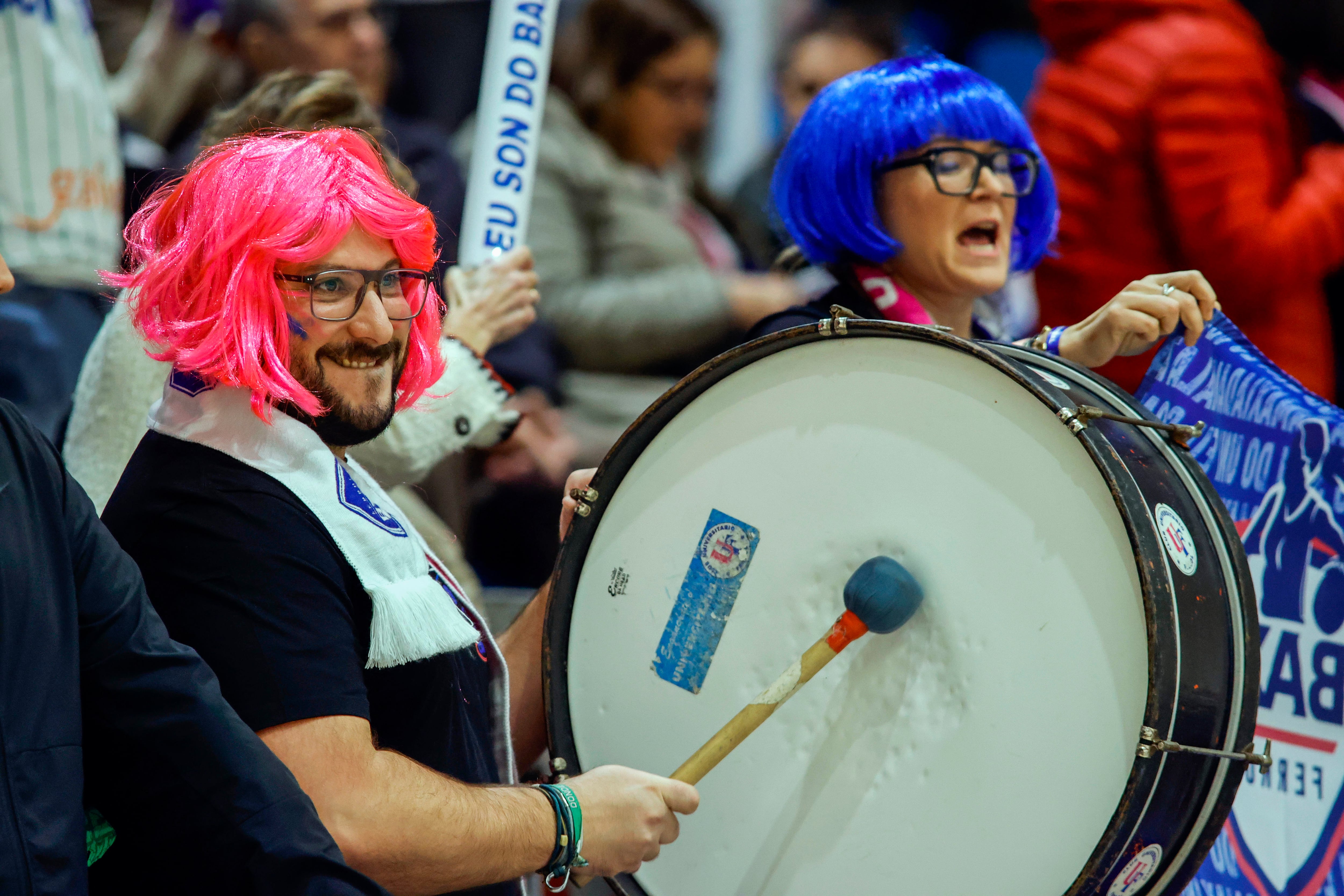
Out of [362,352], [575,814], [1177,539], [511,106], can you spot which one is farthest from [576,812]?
[511,106]

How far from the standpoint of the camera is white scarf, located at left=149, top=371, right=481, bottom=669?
5.01 feet

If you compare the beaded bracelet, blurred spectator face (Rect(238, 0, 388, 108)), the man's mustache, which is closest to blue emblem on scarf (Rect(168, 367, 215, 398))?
the man's mustache

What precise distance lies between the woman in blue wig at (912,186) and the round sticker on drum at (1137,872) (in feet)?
2.92

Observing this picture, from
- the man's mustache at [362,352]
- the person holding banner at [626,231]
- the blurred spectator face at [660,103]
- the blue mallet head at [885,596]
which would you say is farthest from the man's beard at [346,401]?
the blurred spectator face at [660,103]

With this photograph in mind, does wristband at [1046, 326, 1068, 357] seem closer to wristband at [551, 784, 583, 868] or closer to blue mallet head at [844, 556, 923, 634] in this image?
blue mallet head at [844, 556, 923, 634]

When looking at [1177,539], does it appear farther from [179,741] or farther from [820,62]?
[820,62]

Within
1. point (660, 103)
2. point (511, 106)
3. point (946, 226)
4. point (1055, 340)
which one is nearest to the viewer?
point (1055, 340)

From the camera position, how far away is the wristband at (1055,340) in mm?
2012

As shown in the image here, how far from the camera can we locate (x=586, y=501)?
5.90 feet

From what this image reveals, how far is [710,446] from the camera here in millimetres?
1745

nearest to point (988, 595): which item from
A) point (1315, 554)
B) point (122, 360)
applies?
point (1315, 554)

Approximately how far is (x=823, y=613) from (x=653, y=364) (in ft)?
6.31

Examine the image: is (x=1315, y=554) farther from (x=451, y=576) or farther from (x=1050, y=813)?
(x=451, y=576)

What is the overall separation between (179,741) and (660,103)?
275 cm
